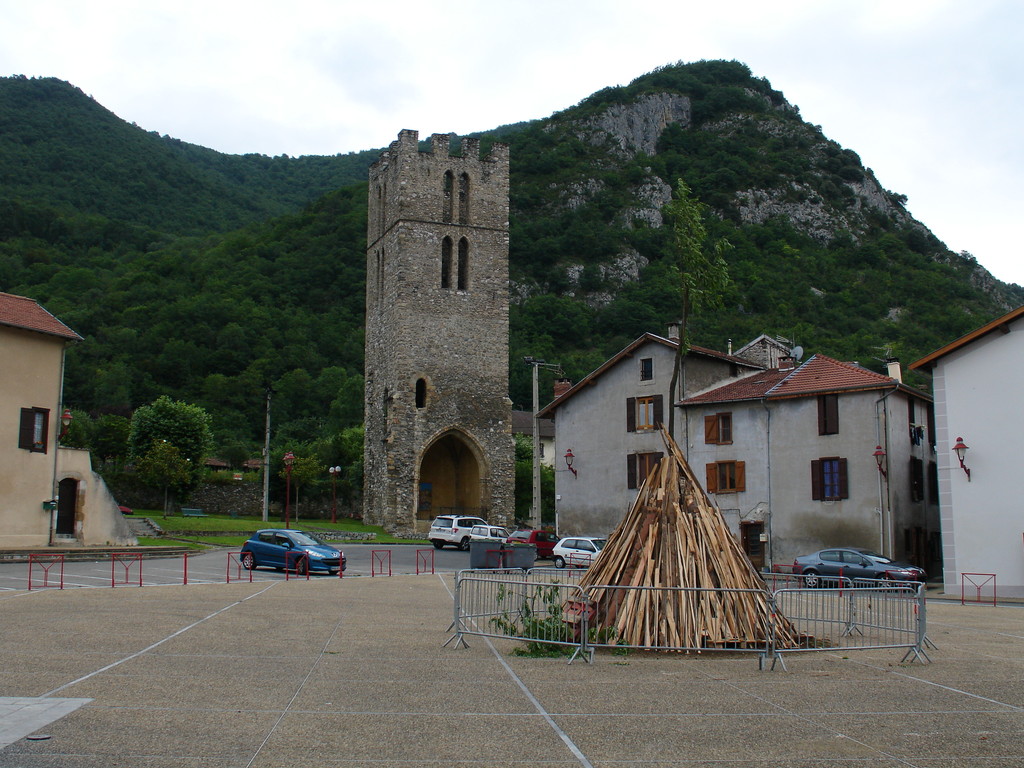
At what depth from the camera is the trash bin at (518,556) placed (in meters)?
26.3

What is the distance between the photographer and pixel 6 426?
33344 millimetres

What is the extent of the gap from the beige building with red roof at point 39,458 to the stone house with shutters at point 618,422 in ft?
60.4

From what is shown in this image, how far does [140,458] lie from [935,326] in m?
62.7

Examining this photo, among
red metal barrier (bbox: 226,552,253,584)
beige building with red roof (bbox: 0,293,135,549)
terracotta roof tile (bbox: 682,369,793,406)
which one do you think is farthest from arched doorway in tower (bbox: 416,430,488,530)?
red metal barrier (bbox: 226,552,253,584)

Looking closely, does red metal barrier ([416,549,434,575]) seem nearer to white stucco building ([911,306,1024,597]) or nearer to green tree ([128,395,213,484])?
white stucco building ([911,306,1024,597])

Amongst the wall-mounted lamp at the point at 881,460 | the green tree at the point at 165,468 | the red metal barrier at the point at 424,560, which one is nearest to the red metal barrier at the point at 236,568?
the red metal barrier at the point at 424,560

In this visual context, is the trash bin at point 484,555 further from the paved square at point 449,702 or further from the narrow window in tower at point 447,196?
the narrow window in tower at point 447,196

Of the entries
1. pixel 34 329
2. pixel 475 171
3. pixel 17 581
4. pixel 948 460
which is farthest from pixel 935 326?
pixel 17 581

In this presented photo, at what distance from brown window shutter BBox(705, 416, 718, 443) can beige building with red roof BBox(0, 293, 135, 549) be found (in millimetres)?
21528

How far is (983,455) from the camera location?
90.3 ft

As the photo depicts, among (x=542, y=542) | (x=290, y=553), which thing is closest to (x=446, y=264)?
(x=542, y=542)

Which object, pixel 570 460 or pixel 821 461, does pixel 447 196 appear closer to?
pixel 570 460

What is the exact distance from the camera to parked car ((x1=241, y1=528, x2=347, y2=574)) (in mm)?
28688

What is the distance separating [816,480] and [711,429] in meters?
4.86
